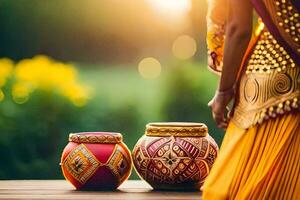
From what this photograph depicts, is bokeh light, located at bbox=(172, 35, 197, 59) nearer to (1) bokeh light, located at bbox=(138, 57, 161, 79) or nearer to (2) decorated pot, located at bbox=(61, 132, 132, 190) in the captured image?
(1) bokeh light, located at bbox=(138, 57, 161, 79)

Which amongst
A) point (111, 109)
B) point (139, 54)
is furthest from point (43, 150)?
point (139, 54)

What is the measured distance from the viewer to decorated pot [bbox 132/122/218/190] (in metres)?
3.94

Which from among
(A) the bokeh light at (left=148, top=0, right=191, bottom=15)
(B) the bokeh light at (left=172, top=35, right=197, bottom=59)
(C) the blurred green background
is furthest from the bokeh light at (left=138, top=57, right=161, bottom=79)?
(A) the bokeh light at (left=148, top=0, right=191, bottom=15)

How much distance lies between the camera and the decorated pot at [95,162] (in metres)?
3.96

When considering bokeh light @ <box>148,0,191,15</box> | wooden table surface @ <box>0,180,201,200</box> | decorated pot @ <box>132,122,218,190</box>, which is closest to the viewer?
wooden table surface @ <box>0,180,201,200</box>

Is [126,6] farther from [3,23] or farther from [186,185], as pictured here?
[186,185]

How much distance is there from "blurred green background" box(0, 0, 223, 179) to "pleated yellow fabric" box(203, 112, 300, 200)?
2.68 metres

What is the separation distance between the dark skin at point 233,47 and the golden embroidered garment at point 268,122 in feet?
0.12

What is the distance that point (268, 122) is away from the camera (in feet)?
8.11

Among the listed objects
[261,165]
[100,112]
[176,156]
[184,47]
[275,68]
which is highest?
[275,68]

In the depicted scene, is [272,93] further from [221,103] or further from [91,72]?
[91,72]

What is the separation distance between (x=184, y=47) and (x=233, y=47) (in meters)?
2.74

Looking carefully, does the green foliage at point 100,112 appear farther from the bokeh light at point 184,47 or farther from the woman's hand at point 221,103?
the woman's hand at point 221,103

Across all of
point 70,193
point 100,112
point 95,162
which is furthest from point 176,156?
point 100,112
